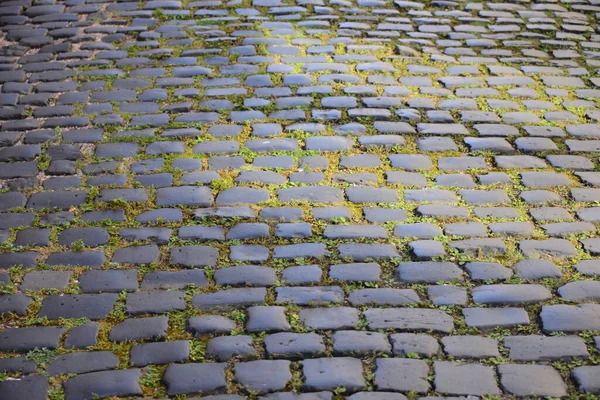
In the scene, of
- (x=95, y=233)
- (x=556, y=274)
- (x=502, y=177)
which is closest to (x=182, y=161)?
(x=95, y=233)

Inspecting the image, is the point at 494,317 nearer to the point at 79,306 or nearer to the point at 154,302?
the point at 154,302

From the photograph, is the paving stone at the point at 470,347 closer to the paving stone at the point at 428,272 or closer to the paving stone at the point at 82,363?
the paving stone at the point at 428,272

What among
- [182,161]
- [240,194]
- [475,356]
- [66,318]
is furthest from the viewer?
[182,161]

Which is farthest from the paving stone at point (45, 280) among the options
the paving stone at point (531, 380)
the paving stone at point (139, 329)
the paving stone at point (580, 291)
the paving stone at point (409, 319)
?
the paving stone at point (580, 291)

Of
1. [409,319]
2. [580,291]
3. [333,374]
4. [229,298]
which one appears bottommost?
[333,374]

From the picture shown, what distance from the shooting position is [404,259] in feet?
12.9

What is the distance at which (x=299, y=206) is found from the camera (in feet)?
14.3

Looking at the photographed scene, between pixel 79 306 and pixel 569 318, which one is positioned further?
pixel 79 306

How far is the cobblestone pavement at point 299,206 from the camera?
3.30 m

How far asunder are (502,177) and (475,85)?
1.34m

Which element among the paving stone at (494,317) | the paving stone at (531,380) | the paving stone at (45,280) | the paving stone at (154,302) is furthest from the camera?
the paving stone at (45,280)

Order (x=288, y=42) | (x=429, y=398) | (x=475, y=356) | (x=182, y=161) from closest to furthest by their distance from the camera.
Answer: (x=429, y=398) → (x=475, y=356) → (x=182, y=161) → (x=288, y=42)

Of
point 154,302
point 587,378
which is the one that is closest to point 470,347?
point 587,378

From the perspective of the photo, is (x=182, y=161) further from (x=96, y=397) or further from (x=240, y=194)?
(x=96, y=397)
